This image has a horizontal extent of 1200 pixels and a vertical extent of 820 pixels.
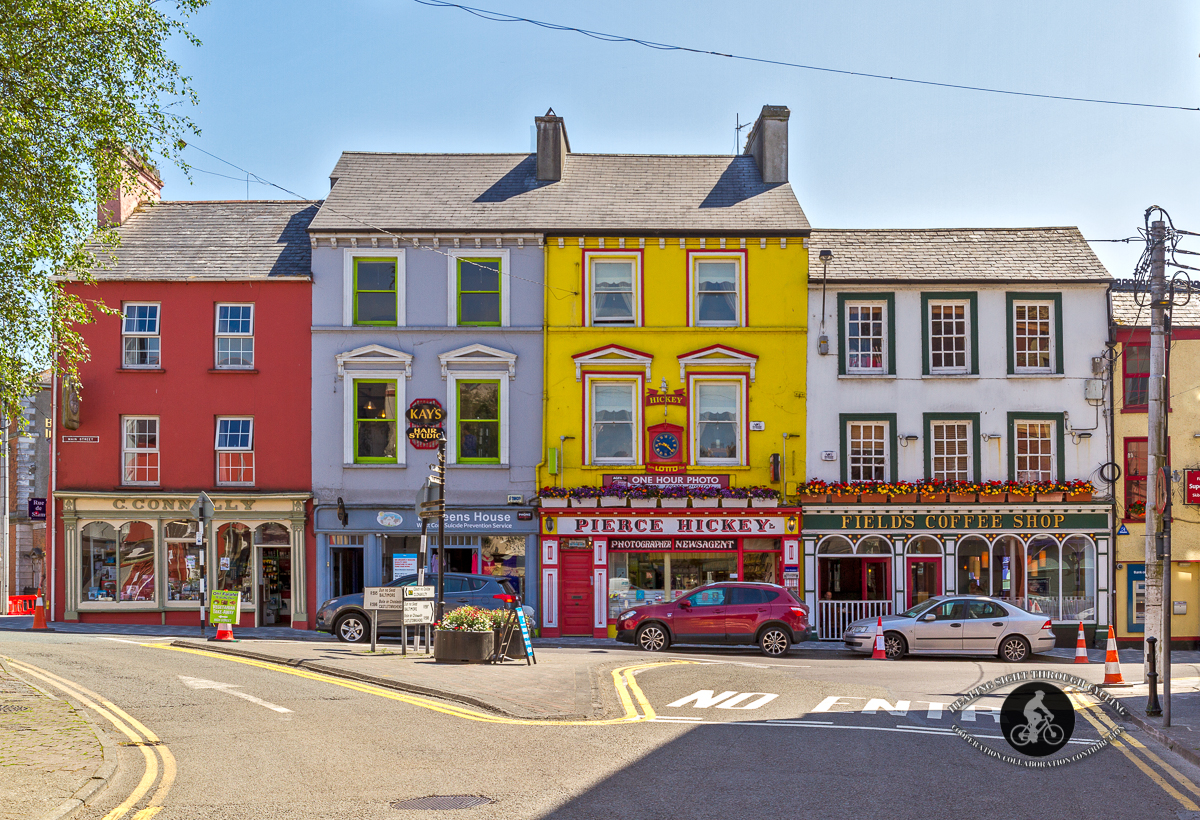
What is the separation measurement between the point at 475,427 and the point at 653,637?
7.44 m

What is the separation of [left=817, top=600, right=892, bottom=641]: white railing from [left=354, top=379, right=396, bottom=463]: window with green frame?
36.2 ft

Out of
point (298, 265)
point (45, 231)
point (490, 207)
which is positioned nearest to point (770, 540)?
point (490, 207)

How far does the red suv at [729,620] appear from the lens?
77.4 feet

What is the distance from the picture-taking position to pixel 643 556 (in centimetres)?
2814

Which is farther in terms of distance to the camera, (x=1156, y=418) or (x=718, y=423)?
(x=718, y=423)

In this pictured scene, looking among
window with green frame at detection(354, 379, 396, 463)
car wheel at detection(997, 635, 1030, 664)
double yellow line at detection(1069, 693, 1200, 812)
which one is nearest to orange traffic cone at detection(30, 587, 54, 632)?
window with green frame at detection(354, 379, 396, 463)

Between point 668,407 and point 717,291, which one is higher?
point 717,291

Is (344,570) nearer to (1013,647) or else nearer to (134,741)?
(1013,647)

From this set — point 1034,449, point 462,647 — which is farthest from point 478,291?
point 1034,449

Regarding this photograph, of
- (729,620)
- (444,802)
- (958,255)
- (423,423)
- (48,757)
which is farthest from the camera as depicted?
(958,255)

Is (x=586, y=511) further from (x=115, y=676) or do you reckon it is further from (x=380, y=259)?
(x=115, y=676)

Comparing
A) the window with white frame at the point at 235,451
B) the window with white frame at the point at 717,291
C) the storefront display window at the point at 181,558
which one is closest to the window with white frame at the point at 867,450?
the window with white frame at the point at 717,291

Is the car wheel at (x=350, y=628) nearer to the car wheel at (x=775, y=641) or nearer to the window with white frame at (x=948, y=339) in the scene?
the car wheel at (x=775, y=641)

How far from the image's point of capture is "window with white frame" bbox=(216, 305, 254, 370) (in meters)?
28.6
